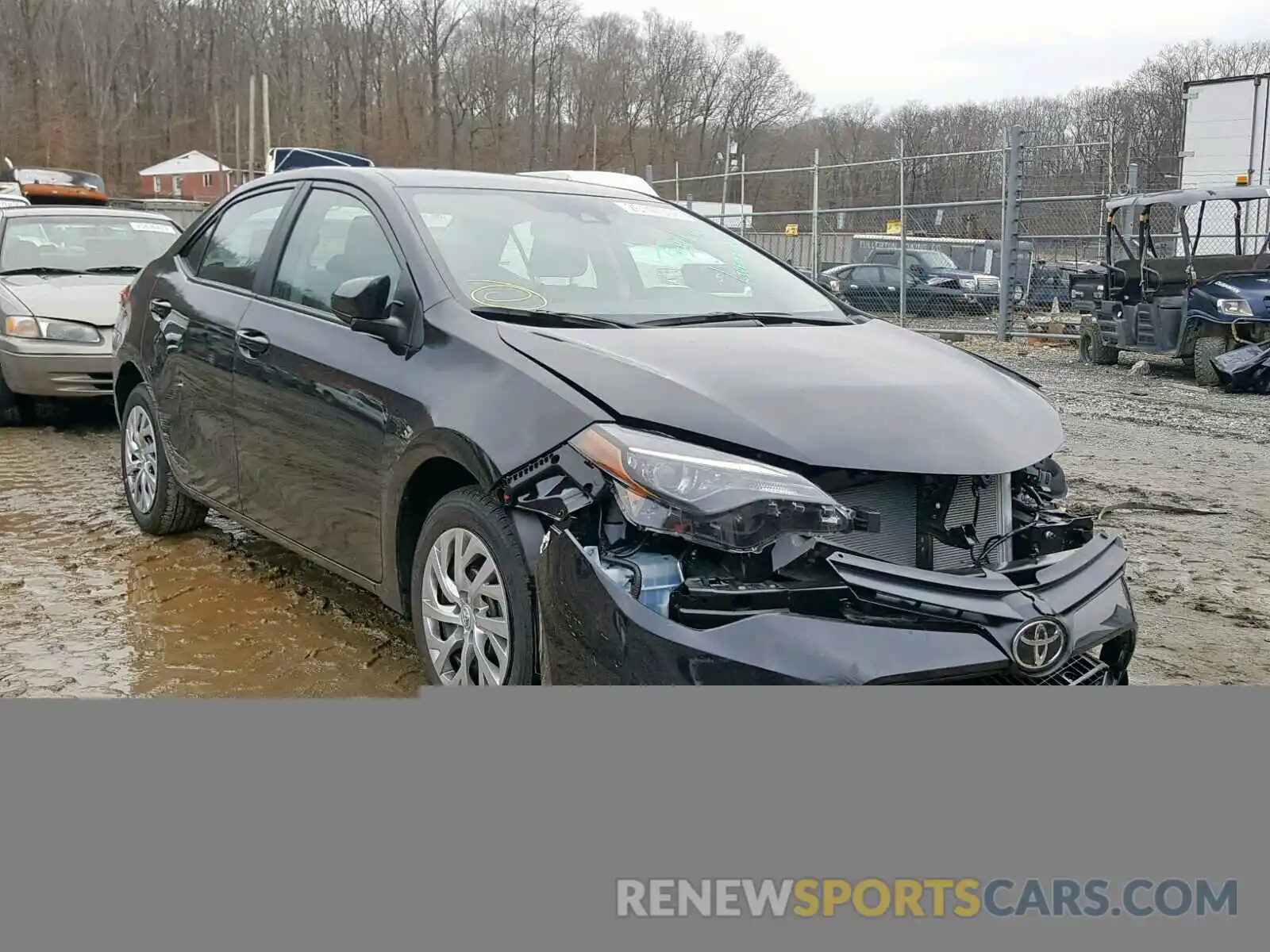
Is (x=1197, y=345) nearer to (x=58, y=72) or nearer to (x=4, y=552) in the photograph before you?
(x=4, y=552)

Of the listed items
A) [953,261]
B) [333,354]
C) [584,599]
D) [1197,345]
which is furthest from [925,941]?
[953,261]

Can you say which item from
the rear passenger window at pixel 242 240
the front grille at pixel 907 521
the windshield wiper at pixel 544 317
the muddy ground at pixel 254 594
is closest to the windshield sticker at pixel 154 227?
the muddy ground at pixel 254 594

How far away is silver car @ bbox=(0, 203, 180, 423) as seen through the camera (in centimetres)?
779

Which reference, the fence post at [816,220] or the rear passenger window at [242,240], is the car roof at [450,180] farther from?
the fence post at [816,220]

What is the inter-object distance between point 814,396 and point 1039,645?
78 centimetres

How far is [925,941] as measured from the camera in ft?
5.24

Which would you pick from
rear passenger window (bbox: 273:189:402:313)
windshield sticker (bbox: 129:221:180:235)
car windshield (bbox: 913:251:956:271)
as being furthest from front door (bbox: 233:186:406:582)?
car windshield (bbox: 913:251:956:271)

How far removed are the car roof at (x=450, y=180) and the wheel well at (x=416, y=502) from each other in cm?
116

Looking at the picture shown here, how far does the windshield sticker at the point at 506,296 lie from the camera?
3.36 metres

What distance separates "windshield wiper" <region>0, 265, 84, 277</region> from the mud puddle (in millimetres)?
3176

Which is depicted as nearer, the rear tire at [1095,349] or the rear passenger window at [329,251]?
the rear passenger window at [329,251]

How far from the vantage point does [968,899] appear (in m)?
1.61

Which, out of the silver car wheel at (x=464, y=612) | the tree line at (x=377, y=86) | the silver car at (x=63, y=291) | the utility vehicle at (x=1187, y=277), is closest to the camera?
the silver car wheel at (x=464, y=612)

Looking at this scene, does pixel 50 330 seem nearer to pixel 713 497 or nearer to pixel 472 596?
pixel 472 596
